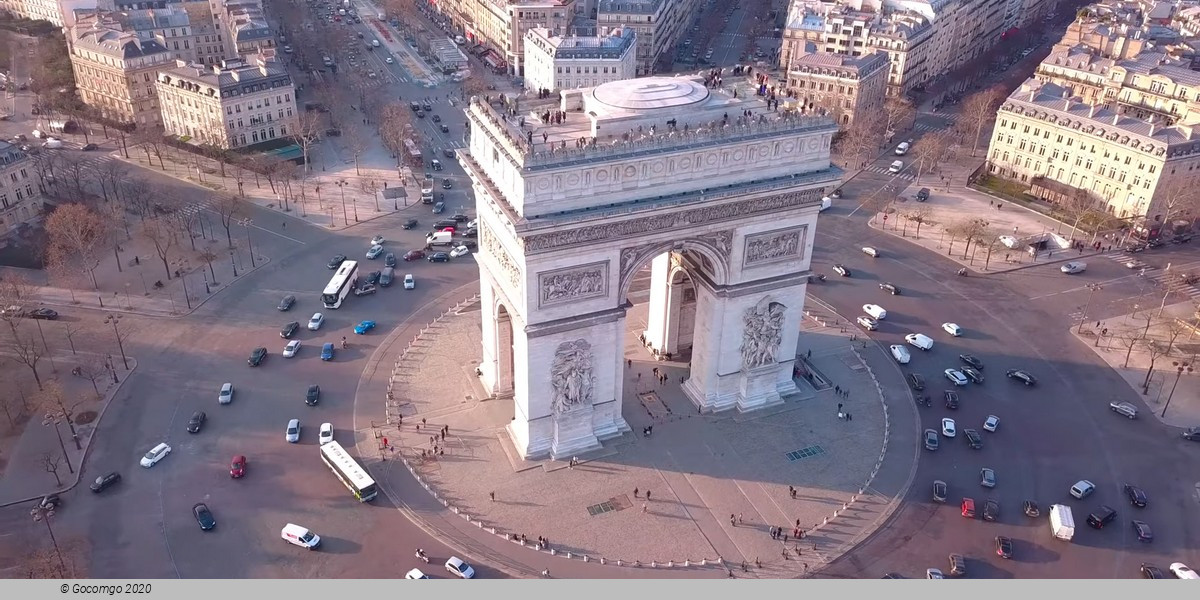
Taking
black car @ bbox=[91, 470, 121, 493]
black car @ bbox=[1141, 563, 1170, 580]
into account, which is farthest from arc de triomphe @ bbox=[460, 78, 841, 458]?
black car @ bbox=[91, 470, 121, 493]

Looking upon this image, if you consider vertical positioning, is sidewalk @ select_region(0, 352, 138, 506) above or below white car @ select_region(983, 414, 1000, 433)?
below

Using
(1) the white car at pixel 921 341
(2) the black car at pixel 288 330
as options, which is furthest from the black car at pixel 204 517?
(1) the white car at pixel 921 341

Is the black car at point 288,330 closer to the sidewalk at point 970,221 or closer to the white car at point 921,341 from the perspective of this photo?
the white car at point 921,341

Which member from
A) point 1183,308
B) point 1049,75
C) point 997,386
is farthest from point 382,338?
point 1049,75

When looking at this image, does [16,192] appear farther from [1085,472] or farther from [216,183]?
[1085,472]

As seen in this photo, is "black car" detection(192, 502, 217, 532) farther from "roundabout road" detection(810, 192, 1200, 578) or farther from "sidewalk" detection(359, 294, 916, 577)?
"roundabout road" detection(810, 192, 1200, 578)
